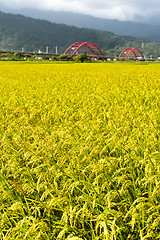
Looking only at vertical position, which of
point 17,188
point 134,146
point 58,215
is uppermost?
point 134,146

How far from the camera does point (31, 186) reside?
113 inches

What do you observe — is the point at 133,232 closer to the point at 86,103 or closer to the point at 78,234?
the point at 78,234

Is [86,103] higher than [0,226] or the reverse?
higher

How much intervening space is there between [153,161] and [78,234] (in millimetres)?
1130

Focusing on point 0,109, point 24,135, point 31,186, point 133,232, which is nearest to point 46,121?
point 24,135

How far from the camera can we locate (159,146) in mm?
3416

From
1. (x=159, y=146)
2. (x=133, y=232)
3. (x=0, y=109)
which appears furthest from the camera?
(x=0, y=109)

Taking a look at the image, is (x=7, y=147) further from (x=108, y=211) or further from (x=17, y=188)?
(x=108, y=211)

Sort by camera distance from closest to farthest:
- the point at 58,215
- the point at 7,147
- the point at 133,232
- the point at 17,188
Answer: the point at 133,232
the point at 58,215
the point at 17,188
the point at 7,147

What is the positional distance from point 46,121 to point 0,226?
343 centimetres

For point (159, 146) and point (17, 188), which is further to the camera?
point (159, 146)

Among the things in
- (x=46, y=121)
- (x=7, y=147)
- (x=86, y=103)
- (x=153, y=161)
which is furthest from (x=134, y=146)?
(x=86, y=103)

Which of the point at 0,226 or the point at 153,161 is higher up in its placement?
the point at 153,161

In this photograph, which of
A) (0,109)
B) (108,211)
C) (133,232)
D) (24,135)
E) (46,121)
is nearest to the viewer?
(108,211)
